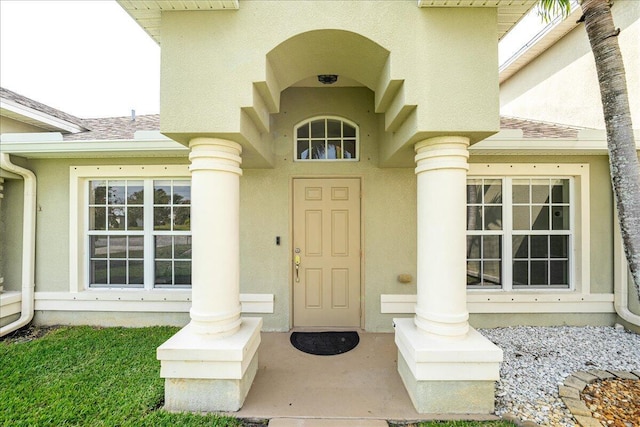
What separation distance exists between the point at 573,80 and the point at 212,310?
8509mm

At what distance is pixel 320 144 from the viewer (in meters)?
4.77

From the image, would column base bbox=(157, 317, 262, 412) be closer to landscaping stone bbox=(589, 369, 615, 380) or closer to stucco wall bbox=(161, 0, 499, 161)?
stucco wall bbox=(161, 0, 499, 161)

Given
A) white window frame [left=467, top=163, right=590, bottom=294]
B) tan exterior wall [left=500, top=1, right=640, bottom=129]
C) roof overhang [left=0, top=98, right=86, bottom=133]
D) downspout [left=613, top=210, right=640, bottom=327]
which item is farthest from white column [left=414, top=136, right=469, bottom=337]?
roof overhang [left=0, top=98, right=86, bottom=133]

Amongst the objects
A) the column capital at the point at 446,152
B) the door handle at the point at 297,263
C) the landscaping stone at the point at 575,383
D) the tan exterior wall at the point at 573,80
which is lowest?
the landscaping stone at the point at 575,383

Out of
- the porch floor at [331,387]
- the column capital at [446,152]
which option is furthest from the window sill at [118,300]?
the column capital at [446,152]

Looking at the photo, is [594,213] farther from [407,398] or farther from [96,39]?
[96,39]

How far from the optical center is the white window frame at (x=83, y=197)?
15.8 ft

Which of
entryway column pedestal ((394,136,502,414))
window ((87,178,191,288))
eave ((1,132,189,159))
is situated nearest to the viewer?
entryway column pedestal ((394,136,502,414))

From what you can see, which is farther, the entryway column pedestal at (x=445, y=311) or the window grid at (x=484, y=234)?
the window grid at (x=484, y=234)

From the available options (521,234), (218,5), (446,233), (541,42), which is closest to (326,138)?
(218,5)

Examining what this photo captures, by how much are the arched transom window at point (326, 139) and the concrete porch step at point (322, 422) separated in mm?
3428

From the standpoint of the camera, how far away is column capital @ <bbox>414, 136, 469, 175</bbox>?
9.16ft

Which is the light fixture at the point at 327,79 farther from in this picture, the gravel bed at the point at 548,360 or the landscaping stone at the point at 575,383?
the landscaping stone at the point at 575,383

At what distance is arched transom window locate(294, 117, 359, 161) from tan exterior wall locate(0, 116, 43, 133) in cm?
520
